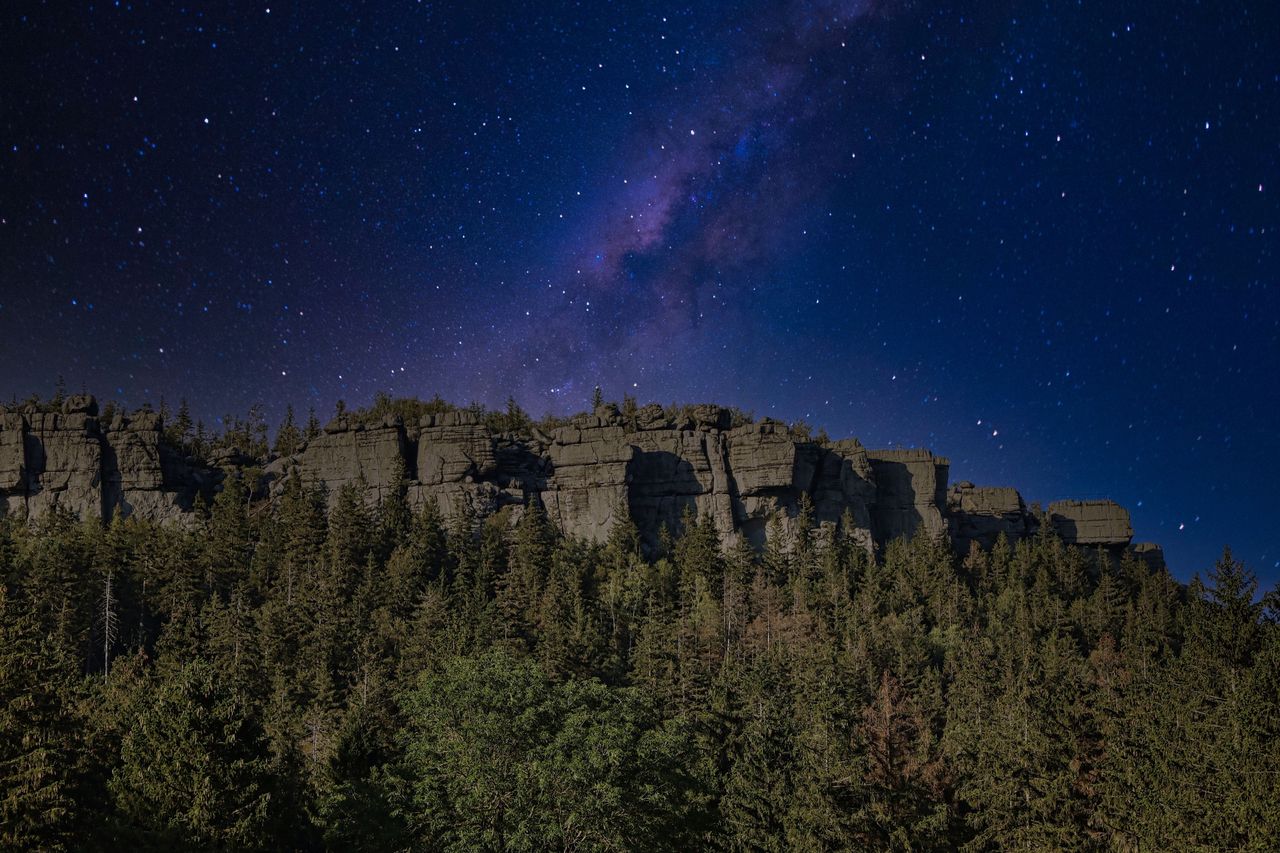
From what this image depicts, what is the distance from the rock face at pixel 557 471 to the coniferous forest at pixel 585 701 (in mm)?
14429

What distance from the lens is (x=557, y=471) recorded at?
10900cm

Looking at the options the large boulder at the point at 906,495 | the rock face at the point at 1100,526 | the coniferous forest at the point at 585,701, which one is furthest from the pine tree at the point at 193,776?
the rock face at the point at 1100,526

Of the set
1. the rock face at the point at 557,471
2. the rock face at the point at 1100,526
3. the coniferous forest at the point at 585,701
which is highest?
the rock face at the point at 557,471

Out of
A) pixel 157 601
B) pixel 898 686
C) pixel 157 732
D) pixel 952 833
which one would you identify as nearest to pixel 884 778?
pixel 952 833

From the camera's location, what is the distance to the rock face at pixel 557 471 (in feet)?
327

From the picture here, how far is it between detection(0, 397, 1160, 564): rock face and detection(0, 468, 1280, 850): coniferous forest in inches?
568

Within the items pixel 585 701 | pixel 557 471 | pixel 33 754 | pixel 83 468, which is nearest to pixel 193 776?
pixel 33 754

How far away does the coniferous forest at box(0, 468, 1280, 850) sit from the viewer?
2608cm

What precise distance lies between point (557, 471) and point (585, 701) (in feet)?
249

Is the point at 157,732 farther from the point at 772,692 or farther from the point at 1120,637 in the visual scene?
the point at 1120,637

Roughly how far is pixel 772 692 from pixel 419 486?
212 ft

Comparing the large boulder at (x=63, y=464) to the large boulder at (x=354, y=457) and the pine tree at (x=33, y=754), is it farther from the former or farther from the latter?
the pine tree at (x=33, y=754)

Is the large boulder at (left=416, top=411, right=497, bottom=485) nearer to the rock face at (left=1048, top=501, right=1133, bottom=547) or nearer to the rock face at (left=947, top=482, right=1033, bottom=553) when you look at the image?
the rock face at (left=947, top=482, right=1033, bottom=553)

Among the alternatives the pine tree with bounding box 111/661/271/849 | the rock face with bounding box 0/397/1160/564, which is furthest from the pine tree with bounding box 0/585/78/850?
the rock face with bounding box 0/397/1160/564
